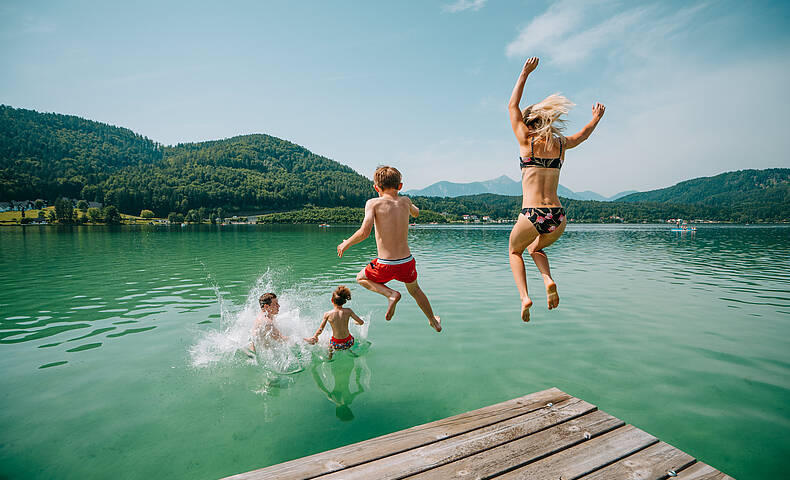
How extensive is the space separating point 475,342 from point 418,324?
8.72 ft

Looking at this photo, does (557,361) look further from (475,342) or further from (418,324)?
(418,324)

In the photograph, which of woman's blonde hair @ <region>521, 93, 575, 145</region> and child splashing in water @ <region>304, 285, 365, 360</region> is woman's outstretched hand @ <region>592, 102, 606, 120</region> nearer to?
woman's blonde hair @ <region>521, 93, 575, 145</region>

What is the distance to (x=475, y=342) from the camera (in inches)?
485

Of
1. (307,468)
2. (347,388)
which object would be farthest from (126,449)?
(307,468)

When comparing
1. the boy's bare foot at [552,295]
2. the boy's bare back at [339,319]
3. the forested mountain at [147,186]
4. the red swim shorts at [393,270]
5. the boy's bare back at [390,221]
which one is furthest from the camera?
the forested mountain at [147,186]

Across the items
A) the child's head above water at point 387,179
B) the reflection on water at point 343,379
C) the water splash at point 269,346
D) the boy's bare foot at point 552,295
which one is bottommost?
the reflection on water at point 343,379

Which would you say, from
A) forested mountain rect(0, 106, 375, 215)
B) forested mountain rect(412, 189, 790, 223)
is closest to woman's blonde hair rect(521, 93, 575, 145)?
forested mountain rect(412, 189, 790, 223)

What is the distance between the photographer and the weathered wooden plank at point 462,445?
375 centimetres

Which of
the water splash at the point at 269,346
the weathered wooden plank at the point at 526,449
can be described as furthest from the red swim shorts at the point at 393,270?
the water splash at the point at 269,346

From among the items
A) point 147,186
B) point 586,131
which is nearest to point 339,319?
point 586,131

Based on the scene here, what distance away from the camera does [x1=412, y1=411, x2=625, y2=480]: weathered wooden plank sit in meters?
3.77

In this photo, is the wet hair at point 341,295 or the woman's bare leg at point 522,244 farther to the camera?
the wet hair at point 341,295

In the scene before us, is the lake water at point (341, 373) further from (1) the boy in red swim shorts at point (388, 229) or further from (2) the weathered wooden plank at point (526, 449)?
(1) the boy in red swim shorts at point (388, 229)

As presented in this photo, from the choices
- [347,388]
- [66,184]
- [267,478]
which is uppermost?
[66,184]
